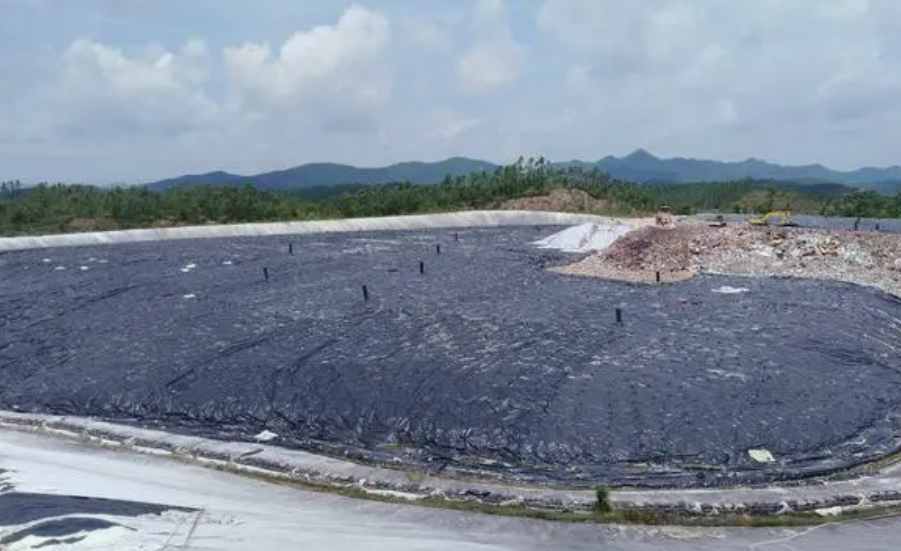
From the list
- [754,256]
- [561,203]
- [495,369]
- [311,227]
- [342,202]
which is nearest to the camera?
[495,369]

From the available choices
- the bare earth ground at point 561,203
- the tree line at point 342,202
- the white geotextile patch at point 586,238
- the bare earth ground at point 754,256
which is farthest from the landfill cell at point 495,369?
the bare earth ground at point 561,203

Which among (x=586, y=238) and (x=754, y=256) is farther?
(x=586, y=238)

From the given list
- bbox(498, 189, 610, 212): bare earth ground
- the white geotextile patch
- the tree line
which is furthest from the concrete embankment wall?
the white geotextile patch

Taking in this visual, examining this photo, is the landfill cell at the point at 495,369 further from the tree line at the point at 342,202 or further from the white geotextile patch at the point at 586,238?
the tree line at the point at 342,202

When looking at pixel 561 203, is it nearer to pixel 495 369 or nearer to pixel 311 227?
pixel 311 227

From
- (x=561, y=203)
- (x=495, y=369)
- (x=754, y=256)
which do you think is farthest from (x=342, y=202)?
(x=495, y=369)

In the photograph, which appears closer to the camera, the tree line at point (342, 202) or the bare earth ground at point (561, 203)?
the tree line at point (342, 202)
